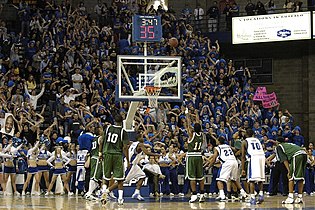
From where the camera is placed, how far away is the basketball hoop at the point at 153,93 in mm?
25125

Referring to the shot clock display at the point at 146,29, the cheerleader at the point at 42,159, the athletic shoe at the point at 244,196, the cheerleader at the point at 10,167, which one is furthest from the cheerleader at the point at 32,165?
the athletic shoe at the point at 244,196

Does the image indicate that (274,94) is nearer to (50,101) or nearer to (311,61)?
(311,61)

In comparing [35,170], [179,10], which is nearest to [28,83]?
[35,170]

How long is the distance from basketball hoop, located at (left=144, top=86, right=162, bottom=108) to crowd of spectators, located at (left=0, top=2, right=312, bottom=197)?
9.81 feet

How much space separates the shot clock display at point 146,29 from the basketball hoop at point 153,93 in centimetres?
147

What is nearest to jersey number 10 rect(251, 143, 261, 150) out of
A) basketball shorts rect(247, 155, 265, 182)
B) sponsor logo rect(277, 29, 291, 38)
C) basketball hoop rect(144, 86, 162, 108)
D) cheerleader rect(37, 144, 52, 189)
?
basketball shorts rect(247, 155, 265, 182)

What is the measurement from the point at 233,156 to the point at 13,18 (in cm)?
1793

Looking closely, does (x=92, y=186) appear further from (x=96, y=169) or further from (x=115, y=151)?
(x=115, y=151)

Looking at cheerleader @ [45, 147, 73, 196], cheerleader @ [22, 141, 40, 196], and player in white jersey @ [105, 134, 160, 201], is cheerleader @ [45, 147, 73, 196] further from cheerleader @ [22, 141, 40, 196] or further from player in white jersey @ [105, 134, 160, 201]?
player in white jersey @ [105, 134, 160, 201]

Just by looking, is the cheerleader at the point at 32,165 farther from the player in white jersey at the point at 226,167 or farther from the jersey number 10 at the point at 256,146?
the jersey number 10 at the point at 256,146

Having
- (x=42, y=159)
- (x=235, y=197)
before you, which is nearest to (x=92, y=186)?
(x=42, y=159)

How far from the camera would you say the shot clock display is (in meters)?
25.2

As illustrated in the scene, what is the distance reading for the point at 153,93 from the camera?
994 inches

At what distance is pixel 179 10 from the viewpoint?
41844 millimetres
